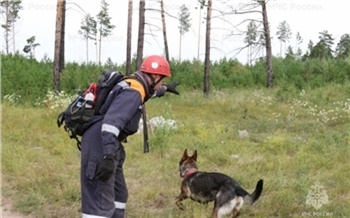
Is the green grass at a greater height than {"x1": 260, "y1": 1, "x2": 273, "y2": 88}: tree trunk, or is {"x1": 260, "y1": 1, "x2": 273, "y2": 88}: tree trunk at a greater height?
{"x1": 260, "y1": 1, "x2": 273, "y2": 88}: tree trunk

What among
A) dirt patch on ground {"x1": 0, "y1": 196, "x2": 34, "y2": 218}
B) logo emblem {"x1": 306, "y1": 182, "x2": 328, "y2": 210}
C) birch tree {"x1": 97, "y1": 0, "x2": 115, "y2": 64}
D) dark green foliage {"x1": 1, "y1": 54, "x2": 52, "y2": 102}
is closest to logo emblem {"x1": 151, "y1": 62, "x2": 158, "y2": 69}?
logo emblem {"x1": 306, "y1": 182, "x2": 328, "y2": 210}

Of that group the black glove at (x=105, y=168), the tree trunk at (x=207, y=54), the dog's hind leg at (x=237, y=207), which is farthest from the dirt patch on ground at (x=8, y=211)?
the tree trunk at (x=207, y=54)

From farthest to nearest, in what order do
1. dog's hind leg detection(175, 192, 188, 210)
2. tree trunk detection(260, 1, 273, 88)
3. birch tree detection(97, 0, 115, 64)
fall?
birch tree detection(97, 0, 115, 64)
tree trunk detection(260, 1, 273, 88)
dog's hind leg detection(175, 192, 188, 210)

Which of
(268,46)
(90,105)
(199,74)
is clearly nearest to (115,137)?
(90,105)

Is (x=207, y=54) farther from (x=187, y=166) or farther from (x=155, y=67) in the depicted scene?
(x=155, y=67)

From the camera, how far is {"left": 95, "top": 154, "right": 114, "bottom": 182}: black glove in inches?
148

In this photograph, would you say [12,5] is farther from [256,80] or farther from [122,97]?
[122,97]

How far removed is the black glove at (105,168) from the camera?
3.77m

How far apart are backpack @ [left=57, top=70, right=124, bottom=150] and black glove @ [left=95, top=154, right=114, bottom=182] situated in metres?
0.48

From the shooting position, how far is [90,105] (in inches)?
161

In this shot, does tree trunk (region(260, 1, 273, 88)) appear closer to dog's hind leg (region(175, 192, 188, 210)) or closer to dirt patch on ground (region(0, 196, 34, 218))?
dog's hind leg (region(175, 192, 188, 210))

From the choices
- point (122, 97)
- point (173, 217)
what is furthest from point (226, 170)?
point (122, 97)

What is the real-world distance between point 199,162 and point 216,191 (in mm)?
2626

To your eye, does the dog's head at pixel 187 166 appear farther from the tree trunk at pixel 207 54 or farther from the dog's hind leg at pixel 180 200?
the tree trunk at pixel 207 54
